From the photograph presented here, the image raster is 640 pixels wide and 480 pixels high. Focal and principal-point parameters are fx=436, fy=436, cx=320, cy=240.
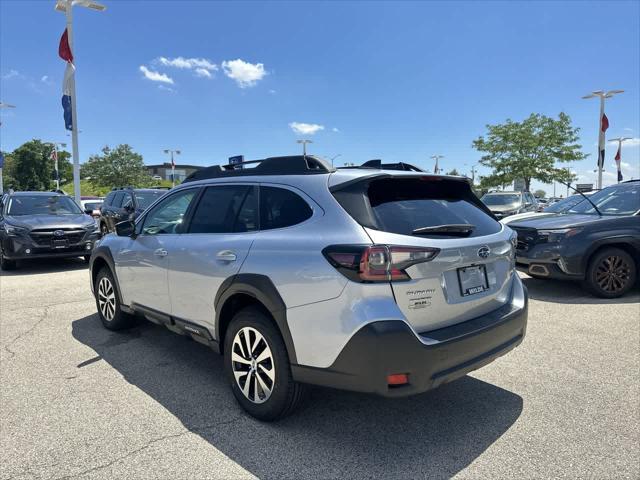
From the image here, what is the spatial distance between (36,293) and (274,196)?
6081mm

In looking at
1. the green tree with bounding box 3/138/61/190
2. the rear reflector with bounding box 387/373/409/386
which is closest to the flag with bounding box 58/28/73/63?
the rear reflector with bounding box 387/373/409/386

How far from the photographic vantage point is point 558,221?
6.89m

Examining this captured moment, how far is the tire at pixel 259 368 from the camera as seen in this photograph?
283 cm

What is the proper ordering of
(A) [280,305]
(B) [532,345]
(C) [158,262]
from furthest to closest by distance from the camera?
1. (B) [532,345]
2. (C) [158,262]
3. (A) [280,305]

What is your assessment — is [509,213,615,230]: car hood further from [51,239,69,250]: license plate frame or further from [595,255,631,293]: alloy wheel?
[51,239,69,250]: license plate frame

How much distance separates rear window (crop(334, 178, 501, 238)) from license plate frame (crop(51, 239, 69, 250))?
8.51 metres

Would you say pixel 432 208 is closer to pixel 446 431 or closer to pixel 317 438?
pixel 446 431

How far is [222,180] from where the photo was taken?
3.76 metres

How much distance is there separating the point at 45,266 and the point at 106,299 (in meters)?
6.31

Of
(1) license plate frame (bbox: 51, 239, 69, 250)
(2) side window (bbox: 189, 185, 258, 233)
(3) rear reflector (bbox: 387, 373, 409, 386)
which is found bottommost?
(3) rear reflector (bbox: 387, 373, 409, 386)

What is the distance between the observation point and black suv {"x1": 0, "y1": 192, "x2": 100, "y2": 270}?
8.94 meters

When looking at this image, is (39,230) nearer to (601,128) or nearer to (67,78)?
(67,78)

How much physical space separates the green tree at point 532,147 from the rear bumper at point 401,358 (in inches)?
1426

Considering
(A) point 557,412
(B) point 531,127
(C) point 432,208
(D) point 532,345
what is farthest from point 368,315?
(B) point 531,127
